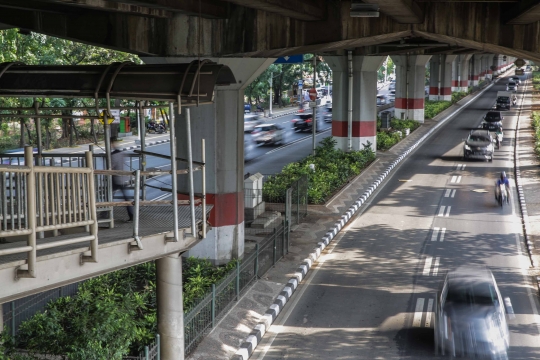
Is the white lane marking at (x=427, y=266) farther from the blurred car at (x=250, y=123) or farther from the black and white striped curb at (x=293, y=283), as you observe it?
the blurred car at (x=250, y=123)

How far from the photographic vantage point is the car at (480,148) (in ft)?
112

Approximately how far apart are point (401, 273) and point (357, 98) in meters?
16.9

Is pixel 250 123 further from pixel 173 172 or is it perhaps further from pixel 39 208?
pixel 39 208

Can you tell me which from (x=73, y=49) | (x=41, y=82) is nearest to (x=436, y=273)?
(x=41, y=82)

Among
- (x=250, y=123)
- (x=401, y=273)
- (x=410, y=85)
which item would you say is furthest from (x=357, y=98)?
(x=250, y=123)

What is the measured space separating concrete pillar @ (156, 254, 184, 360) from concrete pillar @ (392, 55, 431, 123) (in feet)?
135

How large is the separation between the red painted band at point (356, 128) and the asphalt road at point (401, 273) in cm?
421

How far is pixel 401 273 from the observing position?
16.0m

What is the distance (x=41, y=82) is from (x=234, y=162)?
314 inches

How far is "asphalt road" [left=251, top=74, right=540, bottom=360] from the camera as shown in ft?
39.2

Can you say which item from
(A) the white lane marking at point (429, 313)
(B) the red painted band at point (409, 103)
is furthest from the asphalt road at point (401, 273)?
(B) the red painted band at point (409, 103)

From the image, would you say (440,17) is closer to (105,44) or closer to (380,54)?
(105,44)

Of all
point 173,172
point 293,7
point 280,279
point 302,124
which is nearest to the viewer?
point 173,172

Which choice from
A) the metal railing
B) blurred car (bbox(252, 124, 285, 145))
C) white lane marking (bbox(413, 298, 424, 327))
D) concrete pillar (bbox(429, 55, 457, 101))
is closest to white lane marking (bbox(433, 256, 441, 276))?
white lane marking (bbox(413, 298, 424, 327))
